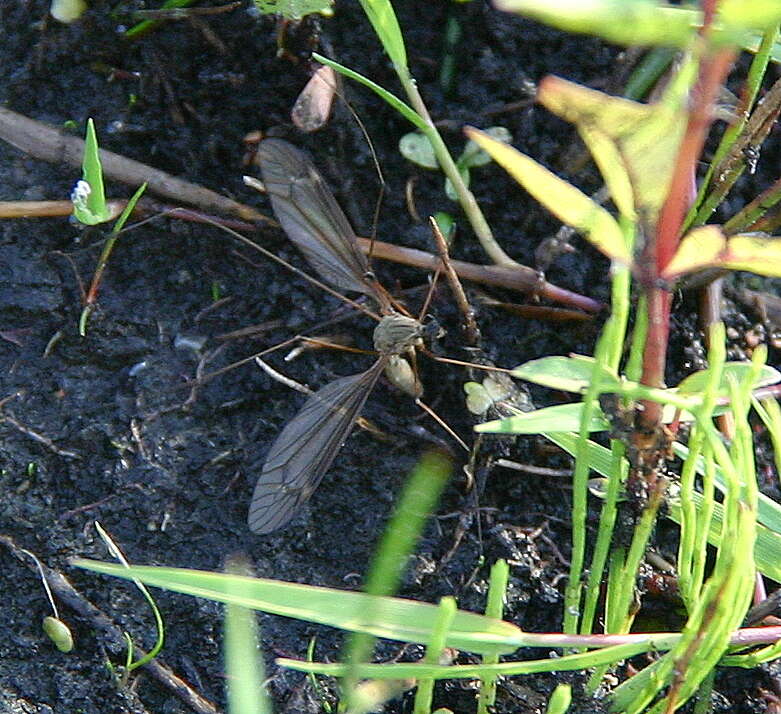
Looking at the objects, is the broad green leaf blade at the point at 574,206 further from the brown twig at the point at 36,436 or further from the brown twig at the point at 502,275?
the brown twig at the point at 36,436

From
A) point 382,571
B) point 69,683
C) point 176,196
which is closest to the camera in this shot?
point 382,571

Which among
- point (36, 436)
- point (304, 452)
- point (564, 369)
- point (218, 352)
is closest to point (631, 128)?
point (564, 369)

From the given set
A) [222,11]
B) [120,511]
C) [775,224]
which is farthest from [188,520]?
[775,224]

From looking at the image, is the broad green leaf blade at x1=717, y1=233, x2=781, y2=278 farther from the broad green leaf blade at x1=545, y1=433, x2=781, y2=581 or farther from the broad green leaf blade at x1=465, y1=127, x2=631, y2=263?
the broad green leaf blade at x1=545, y1=433, x2=781, y2=581

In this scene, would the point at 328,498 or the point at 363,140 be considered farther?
the point at 363,140

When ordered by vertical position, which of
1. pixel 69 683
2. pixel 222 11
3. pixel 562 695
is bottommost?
pixel 69 683

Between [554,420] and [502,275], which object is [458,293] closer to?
[502,275]

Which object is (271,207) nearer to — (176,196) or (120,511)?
(176,196)
